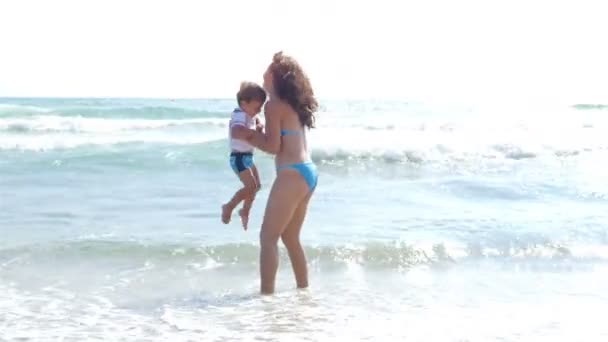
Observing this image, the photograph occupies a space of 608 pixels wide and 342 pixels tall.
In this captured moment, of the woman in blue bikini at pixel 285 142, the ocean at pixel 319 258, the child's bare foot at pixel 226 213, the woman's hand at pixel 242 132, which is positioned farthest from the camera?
the child's bare foot at pixel 226 213

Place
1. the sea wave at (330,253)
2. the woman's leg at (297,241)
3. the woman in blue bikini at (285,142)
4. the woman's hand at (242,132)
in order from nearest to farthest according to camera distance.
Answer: the woman's hand at (242,132), the woman in blue bikini at (285,142), the woman's leg at (297,241), the sea wave at (330,253)

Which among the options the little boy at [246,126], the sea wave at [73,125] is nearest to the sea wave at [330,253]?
the little boy at [246,126]

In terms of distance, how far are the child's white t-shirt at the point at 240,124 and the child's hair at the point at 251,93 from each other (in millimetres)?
83

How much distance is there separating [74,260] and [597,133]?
77.2ft

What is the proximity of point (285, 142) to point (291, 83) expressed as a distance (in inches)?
15.6

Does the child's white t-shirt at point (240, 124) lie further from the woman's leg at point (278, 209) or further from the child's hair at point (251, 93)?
the woman's leg at point (278, 209)

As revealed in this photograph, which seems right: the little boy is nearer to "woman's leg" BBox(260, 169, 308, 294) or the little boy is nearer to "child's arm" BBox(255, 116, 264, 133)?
"child's arm" BBox(255, 116, 264, 133)

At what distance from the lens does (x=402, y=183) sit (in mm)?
13523

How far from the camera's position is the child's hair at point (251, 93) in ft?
17.4

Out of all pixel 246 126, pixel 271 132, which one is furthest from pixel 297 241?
pixel 246 126

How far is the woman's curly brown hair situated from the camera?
17.6 feet

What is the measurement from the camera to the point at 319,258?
7.19m

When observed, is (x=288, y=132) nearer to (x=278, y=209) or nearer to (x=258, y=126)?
(x=258, y=126)

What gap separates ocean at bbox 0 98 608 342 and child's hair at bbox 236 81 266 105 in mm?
1400
